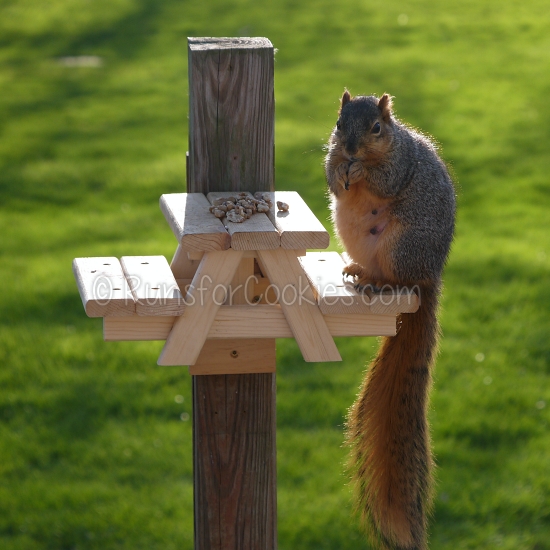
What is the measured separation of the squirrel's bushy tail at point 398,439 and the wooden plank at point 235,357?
0.30 m

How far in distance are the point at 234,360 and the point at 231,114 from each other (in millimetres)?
490

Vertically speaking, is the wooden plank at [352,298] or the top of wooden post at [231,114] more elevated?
the top of wooden post at [231,114]

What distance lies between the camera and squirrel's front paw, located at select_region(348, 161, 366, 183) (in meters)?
1.97

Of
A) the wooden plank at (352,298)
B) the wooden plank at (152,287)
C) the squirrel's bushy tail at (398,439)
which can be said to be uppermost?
the wooden plank at (152,287)

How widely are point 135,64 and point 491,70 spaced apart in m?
2.78

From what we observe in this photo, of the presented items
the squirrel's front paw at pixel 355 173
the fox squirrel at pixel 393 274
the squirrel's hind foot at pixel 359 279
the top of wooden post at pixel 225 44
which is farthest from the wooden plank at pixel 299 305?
the top of wooden post at pixel 225 44

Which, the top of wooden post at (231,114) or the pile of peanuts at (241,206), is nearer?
the pile of peanuts at (241,206)

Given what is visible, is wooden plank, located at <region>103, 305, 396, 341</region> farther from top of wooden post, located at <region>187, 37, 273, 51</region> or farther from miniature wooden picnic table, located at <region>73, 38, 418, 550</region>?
top of wooden post, located at <region>187, 37, 273, 51</region>

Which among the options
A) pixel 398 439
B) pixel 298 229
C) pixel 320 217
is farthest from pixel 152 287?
pixel 320 217

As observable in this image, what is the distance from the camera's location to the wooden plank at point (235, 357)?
185cm

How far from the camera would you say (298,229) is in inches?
65.5

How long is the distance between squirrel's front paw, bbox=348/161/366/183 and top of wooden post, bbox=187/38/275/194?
0.17 m

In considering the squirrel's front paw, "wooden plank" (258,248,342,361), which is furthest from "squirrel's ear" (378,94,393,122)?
"wooden plank" (258,248,342,361)

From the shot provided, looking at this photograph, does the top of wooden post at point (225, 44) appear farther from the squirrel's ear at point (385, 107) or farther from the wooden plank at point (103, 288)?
the wooden plank at point (103, 288)
